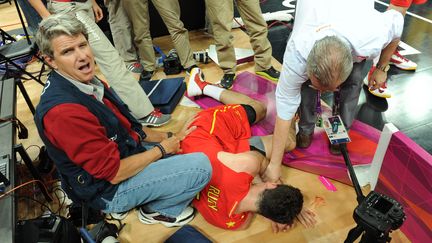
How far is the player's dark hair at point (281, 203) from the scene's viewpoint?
1384 mm

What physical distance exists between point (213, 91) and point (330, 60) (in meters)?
1.32

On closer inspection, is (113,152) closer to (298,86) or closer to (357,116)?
(298,86)

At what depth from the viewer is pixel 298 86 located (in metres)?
1.47

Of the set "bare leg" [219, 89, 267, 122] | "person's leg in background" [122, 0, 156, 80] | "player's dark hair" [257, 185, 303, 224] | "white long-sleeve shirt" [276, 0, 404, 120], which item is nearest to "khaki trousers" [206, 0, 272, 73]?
"bare leg" [219, 89, 267, 122]

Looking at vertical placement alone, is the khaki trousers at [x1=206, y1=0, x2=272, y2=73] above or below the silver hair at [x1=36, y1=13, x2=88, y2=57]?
below

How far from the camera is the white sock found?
2.37 m

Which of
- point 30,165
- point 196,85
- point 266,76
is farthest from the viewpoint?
point 266,76

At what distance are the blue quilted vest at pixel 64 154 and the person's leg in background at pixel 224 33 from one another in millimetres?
1209

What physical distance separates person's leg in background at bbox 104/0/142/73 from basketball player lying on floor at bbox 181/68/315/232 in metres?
1.52

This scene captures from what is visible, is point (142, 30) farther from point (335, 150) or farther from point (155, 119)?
point (335, 150)

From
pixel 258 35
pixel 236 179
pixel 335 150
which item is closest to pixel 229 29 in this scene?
pixel 258 35

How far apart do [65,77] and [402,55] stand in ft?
9.45

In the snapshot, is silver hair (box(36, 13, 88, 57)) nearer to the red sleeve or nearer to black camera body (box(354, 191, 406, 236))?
the red sleeve

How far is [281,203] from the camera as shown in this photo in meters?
1.38
